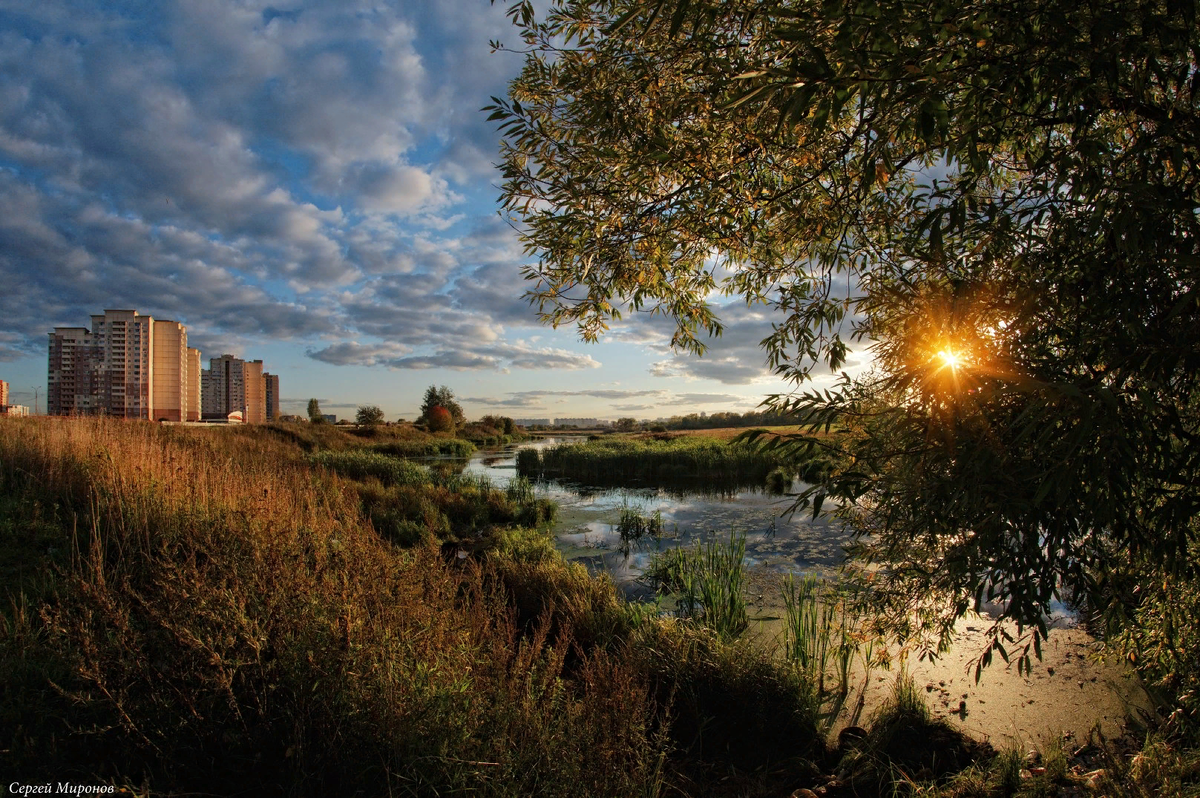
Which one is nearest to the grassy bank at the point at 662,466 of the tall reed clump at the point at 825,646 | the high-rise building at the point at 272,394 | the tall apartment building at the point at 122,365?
the tall reed clump at the point at 825,646

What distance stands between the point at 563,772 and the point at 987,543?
1876mm

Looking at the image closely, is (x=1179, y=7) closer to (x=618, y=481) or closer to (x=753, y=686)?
(x=753, y=686)

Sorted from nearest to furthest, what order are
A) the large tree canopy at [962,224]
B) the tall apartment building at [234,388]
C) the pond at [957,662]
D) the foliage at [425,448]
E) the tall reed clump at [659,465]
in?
1. the large tree canopy at [962,224]
2. the pond at [957,662]
3. the tall reed clump at [659,465]
4. the foliage at [425,448]
5. the tall apartment building at [234,388]

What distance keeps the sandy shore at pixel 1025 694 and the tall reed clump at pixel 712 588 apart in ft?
1.24

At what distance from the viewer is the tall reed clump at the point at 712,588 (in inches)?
195

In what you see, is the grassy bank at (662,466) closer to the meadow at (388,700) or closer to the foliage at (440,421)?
the meadow at (388,700)

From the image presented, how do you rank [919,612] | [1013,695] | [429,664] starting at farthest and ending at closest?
[1013,695] → [919,612] → [429,664]

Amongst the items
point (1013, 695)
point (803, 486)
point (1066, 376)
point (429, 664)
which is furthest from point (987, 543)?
point (803, 486)

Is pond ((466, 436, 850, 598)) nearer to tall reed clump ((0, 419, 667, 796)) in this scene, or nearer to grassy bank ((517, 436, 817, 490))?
grassy bank ((517, 436, 817, 490))

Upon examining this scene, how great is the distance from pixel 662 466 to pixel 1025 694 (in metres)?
16.4

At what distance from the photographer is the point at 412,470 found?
1463 centimetres

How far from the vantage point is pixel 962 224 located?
5.92 feet

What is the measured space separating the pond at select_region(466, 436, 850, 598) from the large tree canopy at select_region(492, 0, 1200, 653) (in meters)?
2.62

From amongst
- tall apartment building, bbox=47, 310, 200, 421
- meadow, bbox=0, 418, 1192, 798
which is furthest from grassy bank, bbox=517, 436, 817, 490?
tall apartment building, bbox=47, 310, 200, 421
